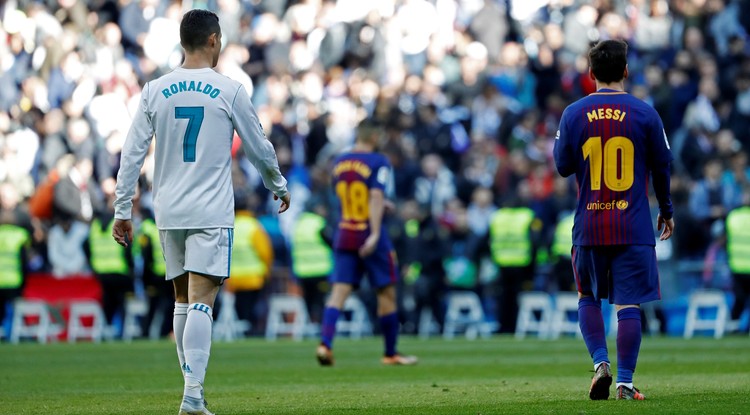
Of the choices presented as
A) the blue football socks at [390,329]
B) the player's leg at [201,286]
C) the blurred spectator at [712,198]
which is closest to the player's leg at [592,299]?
the player's leg at [201,286]

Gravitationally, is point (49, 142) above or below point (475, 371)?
above

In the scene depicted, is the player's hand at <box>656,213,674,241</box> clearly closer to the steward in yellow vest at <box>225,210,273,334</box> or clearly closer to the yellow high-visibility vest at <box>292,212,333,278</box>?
the steward in yellow vest at <box>225,210,273,334</box>

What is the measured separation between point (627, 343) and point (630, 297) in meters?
0.29

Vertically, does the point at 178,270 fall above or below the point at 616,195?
below

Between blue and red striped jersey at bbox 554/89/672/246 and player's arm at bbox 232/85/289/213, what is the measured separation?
198 cm

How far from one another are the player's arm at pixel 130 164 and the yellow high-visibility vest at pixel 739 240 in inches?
561

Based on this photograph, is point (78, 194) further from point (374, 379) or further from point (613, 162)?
point (613, 162)

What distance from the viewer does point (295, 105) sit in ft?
93.5

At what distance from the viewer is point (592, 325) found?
9.64 meters

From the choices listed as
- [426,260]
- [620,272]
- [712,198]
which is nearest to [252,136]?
[620,272]

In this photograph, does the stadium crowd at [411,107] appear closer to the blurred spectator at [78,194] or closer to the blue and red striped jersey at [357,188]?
the blurred spectator at [78,194]

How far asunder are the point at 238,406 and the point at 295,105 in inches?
746

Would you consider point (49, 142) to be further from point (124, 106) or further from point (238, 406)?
point (238, 406)

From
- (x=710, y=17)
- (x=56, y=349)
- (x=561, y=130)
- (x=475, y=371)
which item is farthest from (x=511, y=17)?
(x=561, y=130)
